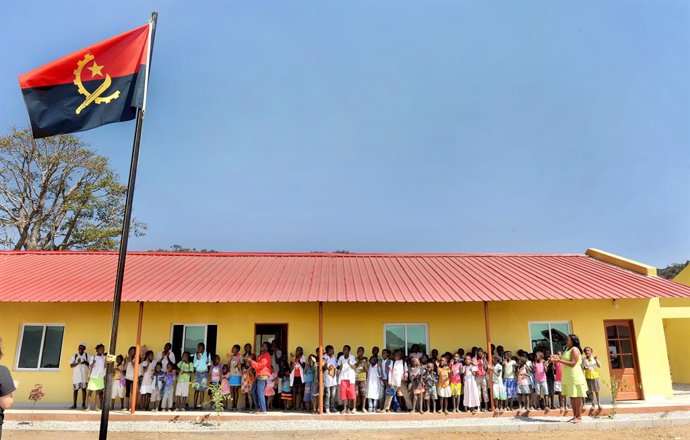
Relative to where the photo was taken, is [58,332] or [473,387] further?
[58,332]

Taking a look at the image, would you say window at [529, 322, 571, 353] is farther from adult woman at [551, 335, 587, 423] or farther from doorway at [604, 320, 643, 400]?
adult woman at [551, 335, 587, 423]

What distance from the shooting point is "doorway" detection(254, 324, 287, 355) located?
12.4 meters

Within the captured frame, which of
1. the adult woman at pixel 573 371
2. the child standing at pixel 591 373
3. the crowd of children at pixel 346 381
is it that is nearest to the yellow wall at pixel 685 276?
the crowd of children at pixel 346 381

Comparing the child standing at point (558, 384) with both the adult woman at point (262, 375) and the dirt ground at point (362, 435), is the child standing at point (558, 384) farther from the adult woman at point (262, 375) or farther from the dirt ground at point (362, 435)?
the adult woman at point (262, 375)

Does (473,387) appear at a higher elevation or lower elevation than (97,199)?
lower

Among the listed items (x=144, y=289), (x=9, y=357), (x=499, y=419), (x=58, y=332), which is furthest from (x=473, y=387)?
(x=9, y=357)

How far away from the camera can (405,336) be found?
12516 mm

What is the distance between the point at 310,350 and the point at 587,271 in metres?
8.25

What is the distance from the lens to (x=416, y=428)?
935 centimetres

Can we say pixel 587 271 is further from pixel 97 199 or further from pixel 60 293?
pixel 97 199

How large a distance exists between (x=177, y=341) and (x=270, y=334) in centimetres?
244

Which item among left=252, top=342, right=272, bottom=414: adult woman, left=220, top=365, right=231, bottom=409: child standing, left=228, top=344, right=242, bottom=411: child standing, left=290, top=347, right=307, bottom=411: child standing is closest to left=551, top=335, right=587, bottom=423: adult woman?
left=290, top=347, right=307, bottom=411: child standing

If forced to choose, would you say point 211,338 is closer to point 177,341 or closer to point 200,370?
point 177,341

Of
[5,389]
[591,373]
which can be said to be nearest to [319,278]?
[591,373]
